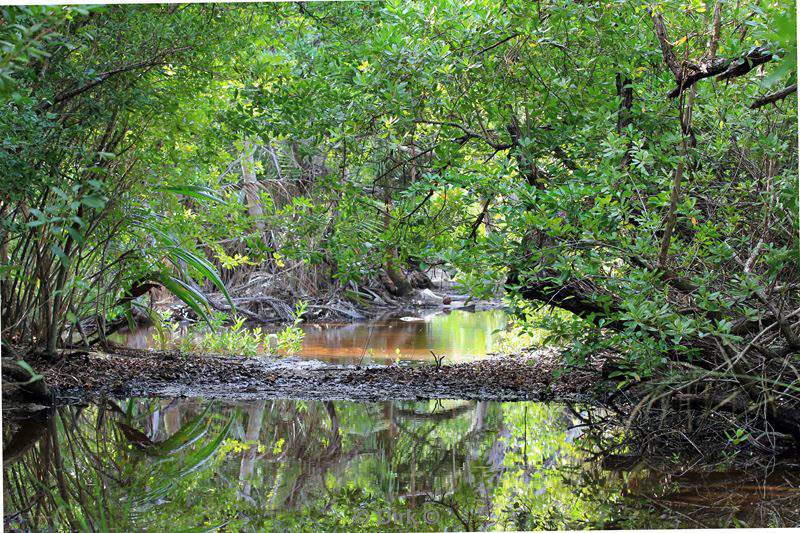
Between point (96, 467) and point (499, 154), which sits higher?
point (499, 154)

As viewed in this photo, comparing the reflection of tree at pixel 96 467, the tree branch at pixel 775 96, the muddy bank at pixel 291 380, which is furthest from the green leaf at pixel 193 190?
the tree branch at pixel 775 96

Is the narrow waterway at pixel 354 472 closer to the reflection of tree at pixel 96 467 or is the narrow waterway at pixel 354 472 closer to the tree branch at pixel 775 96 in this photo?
the reflection of tree at pixel 96 467

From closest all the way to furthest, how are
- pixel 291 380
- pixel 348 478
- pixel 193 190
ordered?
pixel 348 478 → pixel 193 190 → pixel 291 380

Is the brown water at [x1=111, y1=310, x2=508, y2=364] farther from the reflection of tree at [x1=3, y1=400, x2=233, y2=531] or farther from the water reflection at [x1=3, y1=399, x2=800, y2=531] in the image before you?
the reflection of tree at [x1=3, y1=400, x2=233, y2=531]

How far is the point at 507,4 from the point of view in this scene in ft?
13.9

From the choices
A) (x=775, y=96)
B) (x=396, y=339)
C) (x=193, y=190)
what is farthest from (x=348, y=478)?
(x=396, y=339)

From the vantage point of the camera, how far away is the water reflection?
2578mm

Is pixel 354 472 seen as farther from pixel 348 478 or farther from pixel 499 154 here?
pixel 499 154

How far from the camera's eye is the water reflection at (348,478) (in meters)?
2.58

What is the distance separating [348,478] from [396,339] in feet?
18.7

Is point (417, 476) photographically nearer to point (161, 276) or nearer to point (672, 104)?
point (672, 104)

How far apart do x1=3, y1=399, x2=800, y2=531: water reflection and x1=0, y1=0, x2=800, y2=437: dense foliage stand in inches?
17.4

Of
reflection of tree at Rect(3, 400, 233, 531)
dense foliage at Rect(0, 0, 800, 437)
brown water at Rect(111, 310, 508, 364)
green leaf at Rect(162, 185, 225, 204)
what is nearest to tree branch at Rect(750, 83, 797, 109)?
dense foliage at Rect(0, 0, 800, 437)

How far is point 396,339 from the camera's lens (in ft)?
28.6
